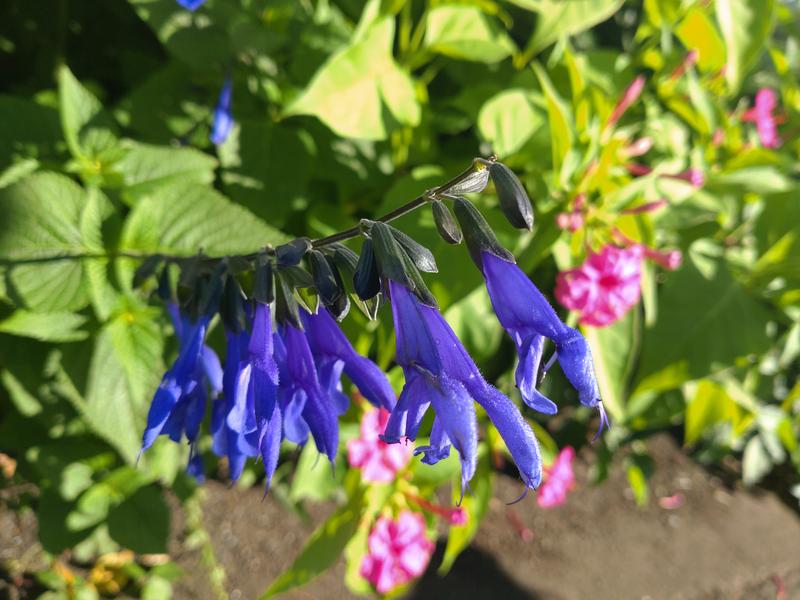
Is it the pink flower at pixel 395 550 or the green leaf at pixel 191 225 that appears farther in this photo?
the pink flower at pixel 395 550

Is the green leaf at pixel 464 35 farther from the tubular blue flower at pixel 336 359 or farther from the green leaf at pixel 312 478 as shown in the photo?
the green leaf at pixel 312 478

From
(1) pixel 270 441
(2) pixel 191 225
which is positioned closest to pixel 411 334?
(1) pixel 270 441

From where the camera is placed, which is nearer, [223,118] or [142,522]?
[223,118]

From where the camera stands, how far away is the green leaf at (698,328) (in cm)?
133

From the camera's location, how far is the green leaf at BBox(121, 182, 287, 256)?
946mm

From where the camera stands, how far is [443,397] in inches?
22.5

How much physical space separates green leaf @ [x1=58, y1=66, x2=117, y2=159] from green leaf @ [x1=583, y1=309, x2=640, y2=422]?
33.1 inches

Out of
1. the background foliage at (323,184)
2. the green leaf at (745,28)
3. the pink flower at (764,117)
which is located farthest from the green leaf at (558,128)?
the pink flower at (764,117)

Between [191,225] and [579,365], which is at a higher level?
[579,365]

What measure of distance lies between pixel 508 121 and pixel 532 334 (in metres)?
0.63

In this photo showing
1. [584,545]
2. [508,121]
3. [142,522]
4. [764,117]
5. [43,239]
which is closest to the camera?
[43,239]

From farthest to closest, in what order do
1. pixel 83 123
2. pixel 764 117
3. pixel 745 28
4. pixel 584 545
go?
1. pixel 584 545
2. pixel 764 117
3. pixel 745 28
4. pixel 83 123

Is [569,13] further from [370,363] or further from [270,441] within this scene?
[270,441]

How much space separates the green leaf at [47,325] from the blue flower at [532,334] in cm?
64
